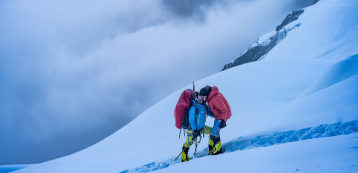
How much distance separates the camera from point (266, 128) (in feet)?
16.0

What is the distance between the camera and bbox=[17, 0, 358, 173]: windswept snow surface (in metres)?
2.39

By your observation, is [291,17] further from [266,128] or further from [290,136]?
[290,136]

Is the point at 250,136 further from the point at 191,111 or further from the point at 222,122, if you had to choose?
the point at 191,111

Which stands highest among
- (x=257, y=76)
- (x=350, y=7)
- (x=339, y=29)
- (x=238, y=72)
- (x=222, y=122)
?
(x=350, y=7)

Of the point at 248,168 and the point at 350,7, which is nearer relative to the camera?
the point at 248,168

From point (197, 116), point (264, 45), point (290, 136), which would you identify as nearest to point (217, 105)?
point (197, 116)

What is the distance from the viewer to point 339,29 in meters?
29.6

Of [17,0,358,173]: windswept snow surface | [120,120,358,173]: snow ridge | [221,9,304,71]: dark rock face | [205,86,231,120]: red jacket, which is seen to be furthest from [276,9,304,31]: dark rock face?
[205,86,231,120]: red jacket

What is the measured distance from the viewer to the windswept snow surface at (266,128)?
2.39 metres

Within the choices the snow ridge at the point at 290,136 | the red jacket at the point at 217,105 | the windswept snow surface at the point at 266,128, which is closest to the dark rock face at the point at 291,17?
the windswept snow surface at the point at 266,128

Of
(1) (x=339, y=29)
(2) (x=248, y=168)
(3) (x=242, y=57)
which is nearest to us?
(2) (x=248, y=168)

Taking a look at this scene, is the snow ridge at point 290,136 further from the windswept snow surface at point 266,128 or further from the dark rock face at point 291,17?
the dark rock face at point 291,17

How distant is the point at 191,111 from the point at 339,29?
123 feet

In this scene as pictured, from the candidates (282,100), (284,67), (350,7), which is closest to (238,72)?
(284,67)
